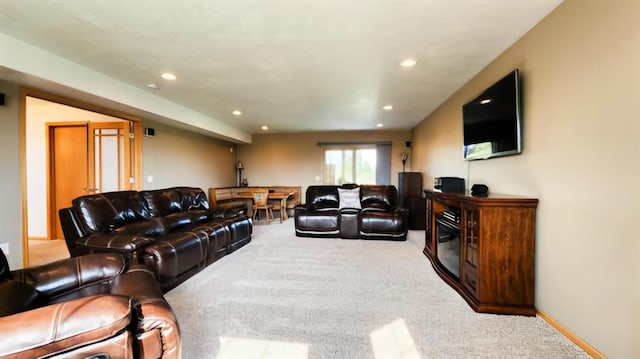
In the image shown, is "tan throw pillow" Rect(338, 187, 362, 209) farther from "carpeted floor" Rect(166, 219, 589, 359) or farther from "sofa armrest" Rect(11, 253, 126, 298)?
"sofa armrest" Rect(11, 253, 126, 298)

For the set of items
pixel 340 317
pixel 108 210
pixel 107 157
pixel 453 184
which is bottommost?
pixel 340 317

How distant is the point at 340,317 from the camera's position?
7.10ft

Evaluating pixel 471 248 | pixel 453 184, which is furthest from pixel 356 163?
pixel 471 248

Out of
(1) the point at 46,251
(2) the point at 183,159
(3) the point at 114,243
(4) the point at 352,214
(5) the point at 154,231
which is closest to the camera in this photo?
(3) the point at 114,243

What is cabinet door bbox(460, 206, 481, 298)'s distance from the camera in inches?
90.6

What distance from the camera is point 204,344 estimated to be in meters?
1.81

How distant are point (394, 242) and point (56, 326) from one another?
444 cm

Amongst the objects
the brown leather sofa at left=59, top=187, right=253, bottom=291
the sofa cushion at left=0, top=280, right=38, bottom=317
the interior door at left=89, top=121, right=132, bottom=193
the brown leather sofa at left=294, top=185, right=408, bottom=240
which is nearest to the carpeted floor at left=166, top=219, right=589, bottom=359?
the brown leather sofa at left=59, top=187, right=253, bottom=291

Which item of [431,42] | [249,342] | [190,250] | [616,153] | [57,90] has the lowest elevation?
[249,342]

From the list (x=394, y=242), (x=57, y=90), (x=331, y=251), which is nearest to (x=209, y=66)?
(x=57, y=90)

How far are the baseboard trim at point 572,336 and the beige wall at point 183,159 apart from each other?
18.7ft

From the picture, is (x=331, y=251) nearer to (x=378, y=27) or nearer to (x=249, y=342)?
(x=249, y=342)

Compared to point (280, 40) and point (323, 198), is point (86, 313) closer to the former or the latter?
point (280, 40)

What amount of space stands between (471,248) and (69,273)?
309 cm
